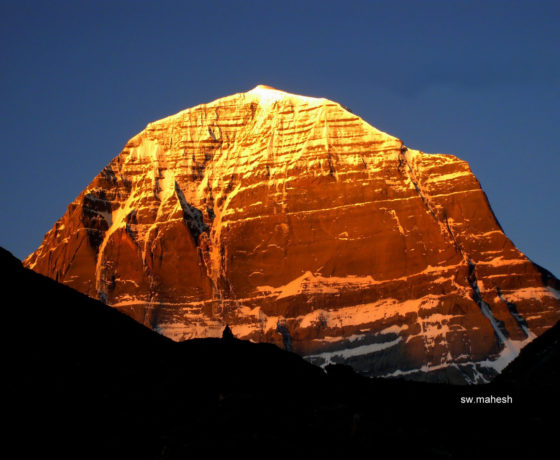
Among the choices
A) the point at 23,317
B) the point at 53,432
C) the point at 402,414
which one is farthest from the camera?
the point at 23,317

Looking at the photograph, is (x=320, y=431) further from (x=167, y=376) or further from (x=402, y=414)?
(x=167, y=376)

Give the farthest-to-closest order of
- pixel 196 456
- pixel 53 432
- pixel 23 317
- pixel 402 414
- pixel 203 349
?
pixel 203 349
pixel 23 317
pixel 402 414
pixel 53 432
pixel 196 456

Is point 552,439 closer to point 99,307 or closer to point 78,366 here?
point 78,366

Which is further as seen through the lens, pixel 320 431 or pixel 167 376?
pixel 167 376

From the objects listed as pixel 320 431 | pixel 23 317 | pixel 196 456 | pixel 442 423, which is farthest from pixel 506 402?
pixel 23 317

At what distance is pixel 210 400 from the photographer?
64562mm

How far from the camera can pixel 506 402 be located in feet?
218

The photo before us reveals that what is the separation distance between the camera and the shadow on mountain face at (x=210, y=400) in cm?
5912

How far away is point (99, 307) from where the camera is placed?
257 ft

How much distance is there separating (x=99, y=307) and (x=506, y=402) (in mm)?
26714

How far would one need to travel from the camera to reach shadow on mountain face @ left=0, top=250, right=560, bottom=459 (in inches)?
2328

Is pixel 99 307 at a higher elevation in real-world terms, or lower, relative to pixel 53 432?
higher

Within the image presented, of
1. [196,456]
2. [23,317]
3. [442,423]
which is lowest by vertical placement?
[196,456]

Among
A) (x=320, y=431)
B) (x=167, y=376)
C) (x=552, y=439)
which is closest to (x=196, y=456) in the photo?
(x=320, y=431)
